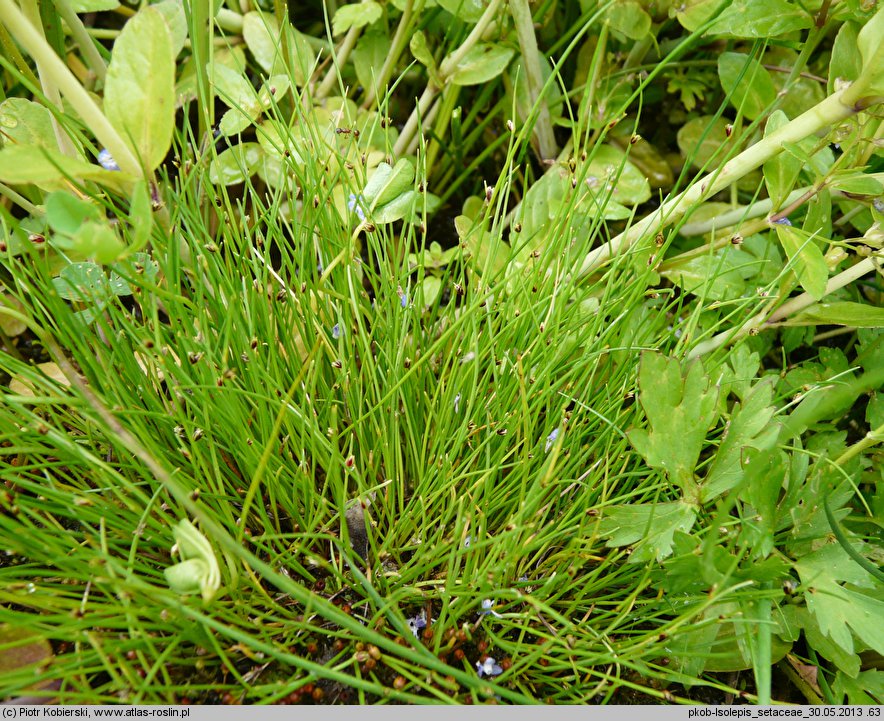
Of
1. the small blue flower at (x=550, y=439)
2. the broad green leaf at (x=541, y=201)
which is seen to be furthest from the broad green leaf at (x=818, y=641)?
the broad green leaf at (x=541, y=201)

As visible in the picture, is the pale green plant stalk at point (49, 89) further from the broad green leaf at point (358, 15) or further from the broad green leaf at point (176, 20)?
the broad green leaf at point (358, 15)

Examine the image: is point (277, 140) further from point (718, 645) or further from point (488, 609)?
point (718, 645)

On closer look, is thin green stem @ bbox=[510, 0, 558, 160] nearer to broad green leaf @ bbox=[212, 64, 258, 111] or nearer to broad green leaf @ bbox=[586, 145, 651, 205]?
broad green leaf @ bbox=[586, 145, 651, 205]

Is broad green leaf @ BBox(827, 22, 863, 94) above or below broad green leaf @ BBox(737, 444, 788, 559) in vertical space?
above

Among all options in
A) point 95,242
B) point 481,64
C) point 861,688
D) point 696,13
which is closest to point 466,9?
point 481,64

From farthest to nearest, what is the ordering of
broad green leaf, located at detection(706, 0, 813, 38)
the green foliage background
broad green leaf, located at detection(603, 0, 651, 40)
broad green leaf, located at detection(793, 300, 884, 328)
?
broad green leaf, located at detection(603, 0, 651, 40), broad green leaf, located at detection(706, 0, 813, 38), broad green leaf, located at detection(793, 300, 884, 328), the green foliage background

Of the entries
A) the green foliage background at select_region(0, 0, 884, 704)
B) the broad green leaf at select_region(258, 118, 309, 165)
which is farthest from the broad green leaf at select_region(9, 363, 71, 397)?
the broad green leaf at select_region(258, 118, 309, 165)
